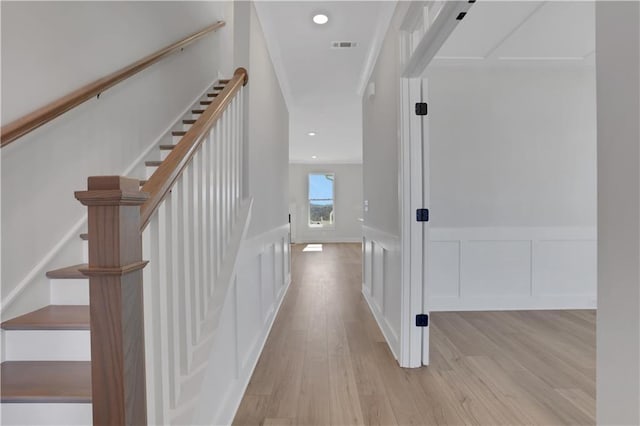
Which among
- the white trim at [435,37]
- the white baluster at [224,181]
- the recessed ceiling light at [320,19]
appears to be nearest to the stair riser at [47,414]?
the white baluster at [224,181]

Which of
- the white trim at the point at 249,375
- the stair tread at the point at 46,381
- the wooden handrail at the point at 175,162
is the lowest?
the white trim at the point at 249,375

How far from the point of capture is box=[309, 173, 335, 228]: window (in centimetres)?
1090

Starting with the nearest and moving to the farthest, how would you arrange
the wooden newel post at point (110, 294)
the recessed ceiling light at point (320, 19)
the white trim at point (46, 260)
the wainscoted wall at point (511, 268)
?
the wooden newel post at point (110, 294)
the white trim at point (46, 260)
the recessed ceiling light at point (320, 19)
the wainscoted wall at point (511, 268)

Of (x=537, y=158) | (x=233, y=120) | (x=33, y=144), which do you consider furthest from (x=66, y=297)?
(x=537, y=158)

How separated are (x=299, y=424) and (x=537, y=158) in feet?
11.3

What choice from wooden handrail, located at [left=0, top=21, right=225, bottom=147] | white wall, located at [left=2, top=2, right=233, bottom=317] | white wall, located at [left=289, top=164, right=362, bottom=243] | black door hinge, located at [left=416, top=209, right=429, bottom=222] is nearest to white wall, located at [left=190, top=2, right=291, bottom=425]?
wooden handrail, located at [left=0, top=21, right=225, bottom=147]

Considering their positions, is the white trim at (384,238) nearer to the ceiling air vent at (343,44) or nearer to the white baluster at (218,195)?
the white baluster at (218,195)

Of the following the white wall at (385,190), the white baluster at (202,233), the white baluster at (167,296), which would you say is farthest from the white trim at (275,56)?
the white baluster at (167,296)

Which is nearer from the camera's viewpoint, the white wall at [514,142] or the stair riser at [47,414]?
the stair riser at [47,414]

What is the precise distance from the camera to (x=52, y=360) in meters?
1.29

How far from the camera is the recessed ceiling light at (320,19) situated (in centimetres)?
255

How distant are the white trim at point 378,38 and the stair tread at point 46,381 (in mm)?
2864

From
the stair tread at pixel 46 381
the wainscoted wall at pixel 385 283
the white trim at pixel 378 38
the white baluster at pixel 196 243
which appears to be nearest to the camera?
the stair tread at pixel 46 381

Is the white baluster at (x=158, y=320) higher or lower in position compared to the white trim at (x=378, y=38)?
lower
